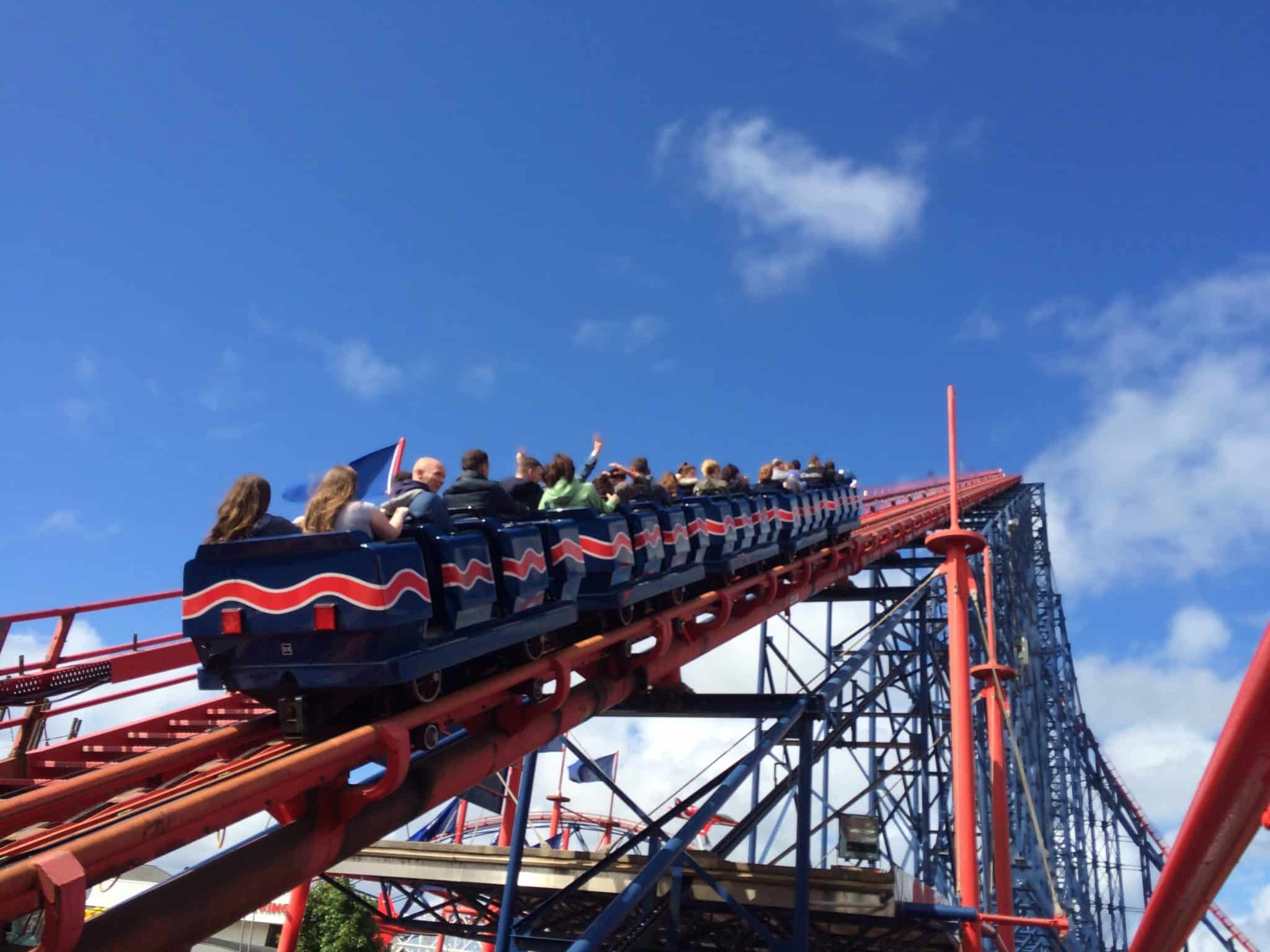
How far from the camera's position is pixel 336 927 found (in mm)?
19172

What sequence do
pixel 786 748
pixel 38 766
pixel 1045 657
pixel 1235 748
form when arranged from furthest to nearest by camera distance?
pixel 1045 657, pixel 786 748, pixel 38 766, pixel 1235 748

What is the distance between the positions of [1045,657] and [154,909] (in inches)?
1289

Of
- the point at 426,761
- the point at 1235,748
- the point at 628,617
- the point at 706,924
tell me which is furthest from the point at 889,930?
the point at 1235,748

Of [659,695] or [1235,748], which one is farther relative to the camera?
[659,695]

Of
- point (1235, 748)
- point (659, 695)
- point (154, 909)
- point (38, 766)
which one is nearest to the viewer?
point (1235, 748)

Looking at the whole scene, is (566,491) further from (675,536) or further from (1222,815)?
(1222,815)

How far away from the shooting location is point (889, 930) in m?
9.66

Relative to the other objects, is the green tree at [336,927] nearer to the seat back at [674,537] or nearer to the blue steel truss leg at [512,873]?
the blue steel truss leg at [512,873]

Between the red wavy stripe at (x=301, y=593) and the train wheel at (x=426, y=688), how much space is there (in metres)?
0.41

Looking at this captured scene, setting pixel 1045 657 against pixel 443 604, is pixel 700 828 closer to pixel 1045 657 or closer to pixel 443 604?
pixel 443 604

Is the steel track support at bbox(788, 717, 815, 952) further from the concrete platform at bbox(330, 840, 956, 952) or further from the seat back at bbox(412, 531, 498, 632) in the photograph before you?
the seat back at bbox(412, 531, 498, 632)

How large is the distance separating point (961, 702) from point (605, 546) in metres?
5.54

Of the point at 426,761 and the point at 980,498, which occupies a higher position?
the point at 980,498

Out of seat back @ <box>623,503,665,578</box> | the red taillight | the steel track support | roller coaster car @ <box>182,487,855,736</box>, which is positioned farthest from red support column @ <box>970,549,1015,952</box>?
the red taillight
